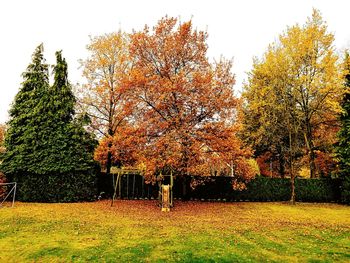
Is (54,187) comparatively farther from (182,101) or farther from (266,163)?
(266,163)

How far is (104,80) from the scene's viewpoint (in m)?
20.4

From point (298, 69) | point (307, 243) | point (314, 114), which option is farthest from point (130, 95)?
point (314, 114)

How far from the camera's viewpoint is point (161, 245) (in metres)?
7.84

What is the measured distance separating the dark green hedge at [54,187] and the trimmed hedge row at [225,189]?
226 centimetres

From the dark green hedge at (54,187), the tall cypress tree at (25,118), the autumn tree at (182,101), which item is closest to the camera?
the autumn tree at (182,101)

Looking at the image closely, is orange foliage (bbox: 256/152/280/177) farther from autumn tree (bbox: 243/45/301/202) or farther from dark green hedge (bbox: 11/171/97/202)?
dark green hedge (bbox: 11/171/97/202)

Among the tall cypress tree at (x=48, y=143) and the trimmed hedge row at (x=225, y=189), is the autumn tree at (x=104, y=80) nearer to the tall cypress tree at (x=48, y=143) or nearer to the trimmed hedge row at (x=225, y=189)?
the tall cypress tree at (x=48, y=143)

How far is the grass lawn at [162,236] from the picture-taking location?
6.91 metres

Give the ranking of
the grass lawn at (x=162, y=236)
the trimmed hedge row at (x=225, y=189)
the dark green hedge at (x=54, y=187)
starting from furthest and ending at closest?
1. the trimmed hedge row at (x=225, y=189)
2. the dark green hedge at (x=54, y=187)
3. the grass lawn at (x=162, y=236)

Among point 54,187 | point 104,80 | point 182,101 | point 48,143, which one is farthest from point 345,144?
point 48,143

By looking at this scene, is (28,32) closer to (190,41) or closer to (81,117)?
(81,117)

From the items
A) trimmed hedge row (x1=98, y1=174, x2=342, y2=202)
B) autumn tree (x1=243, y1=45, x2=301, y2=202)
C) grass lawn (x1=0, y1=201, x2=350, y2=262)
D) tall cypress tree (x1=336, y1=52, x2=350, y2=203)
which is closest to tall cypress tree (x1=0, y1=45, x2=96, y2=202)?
trimmed hedge row (x1=98, y1=174, x2=342, y2=202)

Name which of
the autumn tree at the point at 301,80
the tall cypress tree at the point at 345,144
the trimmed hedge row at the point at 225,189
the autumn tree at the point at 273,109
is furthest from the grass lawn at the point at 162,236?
the autumn tree at the point at 301,80

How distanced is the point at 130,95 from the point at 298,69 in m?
14.4
